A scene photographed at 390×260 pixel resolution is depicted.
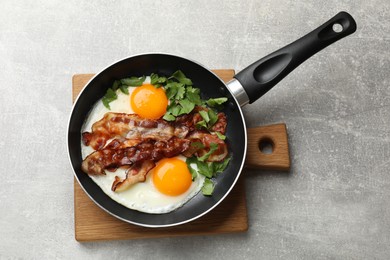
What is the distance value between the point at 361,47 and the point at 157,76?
49.2 inches

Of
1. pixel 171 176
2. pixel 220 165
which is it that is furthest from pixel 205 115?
pixel 171 176

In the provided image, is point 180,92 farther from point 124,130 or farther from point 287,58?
point 287,58

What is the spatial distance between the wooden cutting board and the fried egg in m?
0.12

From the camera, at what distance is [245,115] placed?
298 cm

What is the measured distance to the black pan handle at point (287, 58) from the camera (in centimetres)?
260

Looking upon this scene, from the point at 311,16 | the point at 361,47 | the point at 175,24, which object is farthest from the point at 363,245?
the point at 175,24

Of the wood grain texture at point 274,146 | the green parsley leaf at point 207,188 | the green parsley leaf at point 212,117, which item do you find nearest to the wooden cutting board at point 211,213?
the wood grain texture at point 274,146

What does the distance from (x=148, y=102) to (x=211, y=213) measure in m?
0.66

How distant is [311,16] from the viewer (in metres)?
3.17

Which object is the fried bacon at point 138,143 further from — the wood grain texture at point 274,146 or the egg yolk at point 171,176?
the wood grain texture at point 274,146

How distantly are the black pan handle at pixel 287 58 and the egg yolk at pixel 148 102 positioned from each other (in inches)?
16.4

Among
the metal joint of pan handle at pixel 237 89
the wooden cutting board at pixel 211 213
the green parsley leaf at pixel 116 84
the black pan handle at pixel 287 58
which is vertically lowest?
the wooden cutting board at pixel 211 213

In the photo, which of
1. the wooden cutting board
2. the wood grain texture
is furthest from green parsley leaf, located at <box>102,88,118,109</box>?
the wood grain texture

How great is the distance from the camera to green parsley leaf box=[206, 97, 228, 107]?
2.79m
